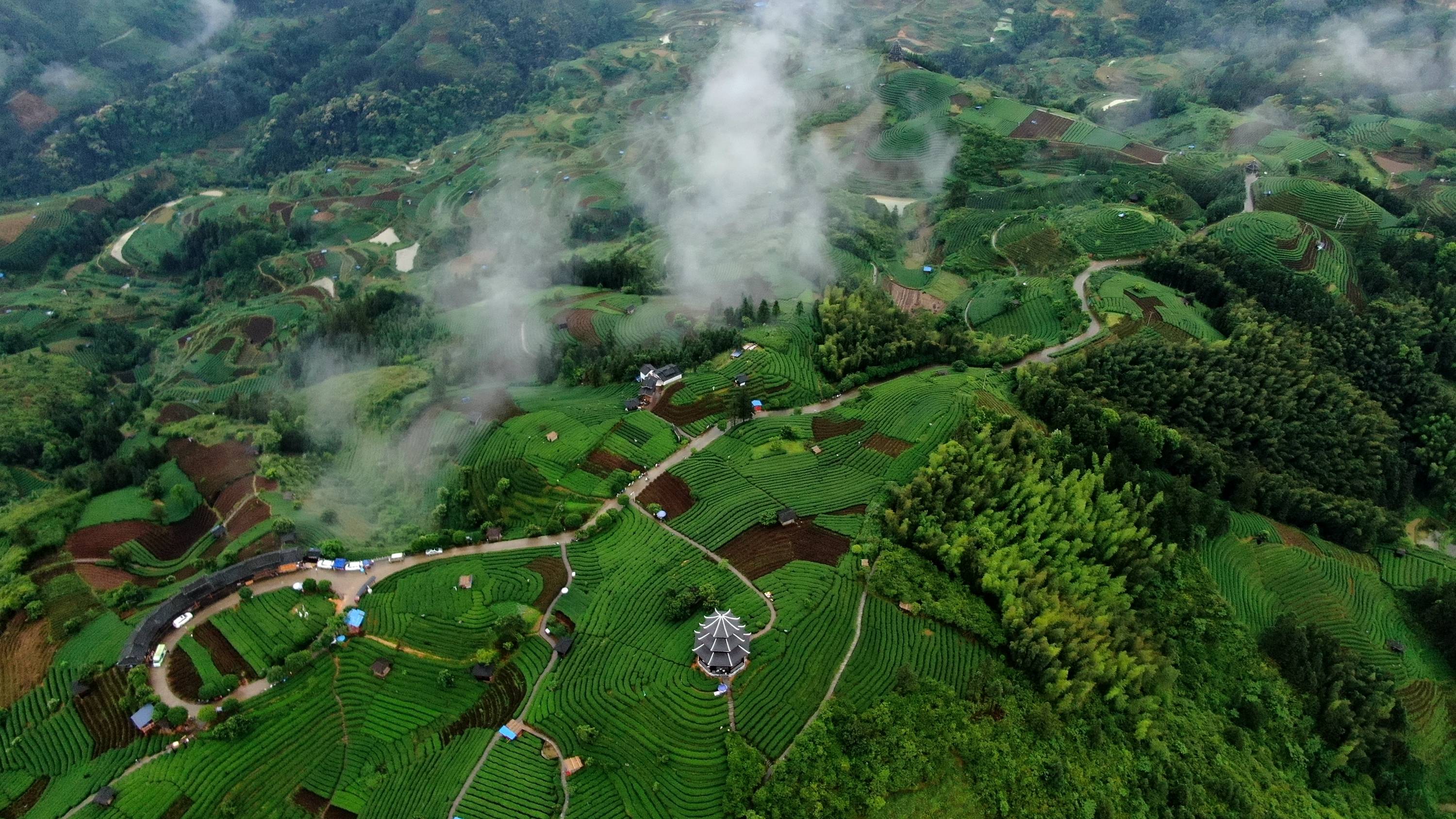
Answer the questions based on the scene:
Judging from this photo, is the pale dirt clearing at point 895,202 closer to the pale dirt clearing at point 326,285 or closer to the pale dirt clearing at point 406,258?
the pale dirt clearing at point 406,258

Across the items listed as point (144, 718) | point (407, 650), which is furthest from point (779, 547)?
point (144, 718)

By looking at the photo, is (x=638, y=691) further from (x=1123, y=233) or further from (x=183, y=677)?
(x=1123, y=233)

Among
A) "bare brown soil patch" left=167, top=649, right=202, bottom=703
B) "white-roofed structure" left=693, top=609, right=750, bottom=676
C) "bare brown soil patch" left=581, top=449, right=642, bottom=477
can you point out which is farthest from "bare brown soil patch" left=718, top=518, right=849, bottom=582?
"bare brown soil patch" left=167, top=649, right=202, bottom=703

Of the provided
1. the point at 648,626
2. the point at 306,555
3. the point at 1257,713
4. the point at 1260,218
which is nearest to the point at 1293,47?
the point at 1260,218

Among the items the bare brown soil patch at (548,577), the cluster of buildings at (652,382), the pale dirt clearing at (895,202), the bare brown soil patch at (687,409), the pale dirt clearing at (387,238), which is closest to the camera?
the bare brown soil patch at (548,577)

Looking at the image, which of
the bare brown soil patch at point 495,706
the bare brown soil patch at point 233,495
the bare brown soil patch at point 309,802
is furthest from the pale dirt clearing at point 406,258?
the bare brown soil patch at point 309,802

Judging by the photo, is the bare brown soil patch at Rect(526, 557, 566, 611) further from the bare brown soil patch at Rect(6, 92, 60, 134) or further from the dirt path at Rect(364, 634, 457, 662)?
the bare brown soil patch at Rect(6, 92, 60, 134)
